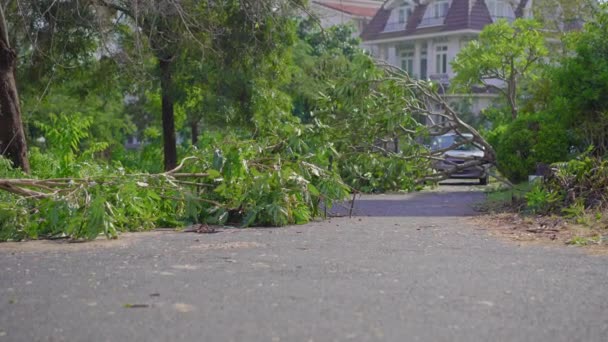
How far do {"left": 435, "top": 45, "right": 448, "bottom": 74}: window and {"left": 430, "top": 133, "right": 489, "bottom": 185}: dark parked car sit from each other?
66.7ft

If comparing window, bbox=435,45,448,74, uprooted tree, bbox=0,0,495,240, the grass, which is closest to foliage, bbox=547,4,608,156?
the grass

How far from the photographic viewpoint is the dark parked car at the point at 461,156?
21375 millimetres

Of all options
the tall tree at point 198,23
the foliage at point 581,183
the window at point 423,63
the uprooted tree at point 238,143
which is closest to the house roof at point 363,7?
the window at point 423,63

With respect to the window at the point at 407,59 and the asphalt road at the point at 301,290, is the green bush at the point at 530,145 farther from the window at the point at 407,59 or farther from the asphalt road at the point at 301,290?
the window at the point at 407,59

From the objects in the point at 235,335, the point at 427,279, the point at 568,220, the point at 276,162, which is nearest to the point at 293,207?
the point at 276,162

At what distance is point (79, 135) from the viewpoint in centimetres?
1633

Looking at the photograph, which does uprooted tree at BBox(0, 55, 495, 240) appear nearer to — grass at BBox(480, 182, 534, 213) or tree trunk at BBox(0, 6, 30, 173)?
grass at BBox(480, 182, 534, 213)

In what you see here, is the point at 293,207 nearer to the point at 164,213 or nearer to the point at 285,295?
the point at 164,213

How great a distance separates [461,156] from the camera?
89.7 ft

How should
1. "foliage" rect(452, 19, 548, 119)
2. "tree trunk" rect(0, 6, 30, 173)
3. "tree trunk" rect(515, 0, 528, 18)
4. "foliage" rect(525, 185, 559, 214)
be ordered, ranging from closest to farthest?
"foliage" rect(525, 185, 559, 214) → "tree trunk" rect(0, 6, 30, 173) → "foliage" rect(452, 19, 548, 119) → "tree trunk" rect(515, 0, 528, 18)

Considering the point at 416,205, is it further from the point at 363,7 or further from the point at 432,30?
the point at 363,7

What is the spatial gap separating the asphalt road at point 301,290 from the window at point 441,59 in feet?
130

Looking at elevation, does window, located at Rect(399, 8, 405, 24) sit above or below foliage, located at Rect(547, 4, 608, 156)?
above

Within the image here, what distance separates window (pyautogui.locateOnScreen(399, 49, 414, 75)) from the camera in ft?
171
